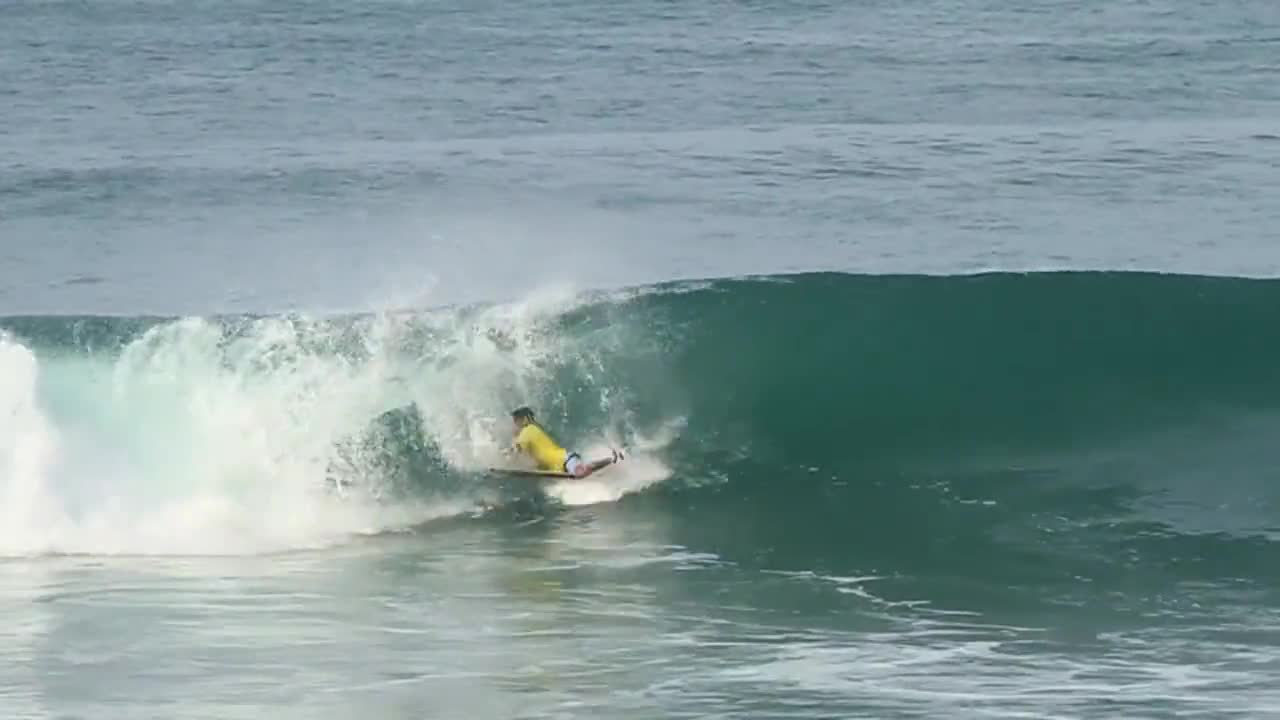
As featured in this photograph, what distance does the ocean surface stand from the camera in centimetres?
1264

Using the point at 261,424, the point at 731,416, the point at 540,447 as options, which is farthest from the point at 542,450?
the point at 261,424

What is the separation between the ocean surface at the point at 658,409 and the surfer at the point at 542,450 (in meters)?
0.40

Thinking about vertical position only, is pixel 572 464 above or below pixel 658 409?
below

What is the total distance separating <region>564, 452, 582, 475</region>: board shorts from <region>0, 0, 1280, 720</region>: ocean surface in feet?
1.32

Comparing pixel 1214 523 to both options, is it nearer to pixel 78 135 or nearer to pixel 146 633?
pixel 146 633

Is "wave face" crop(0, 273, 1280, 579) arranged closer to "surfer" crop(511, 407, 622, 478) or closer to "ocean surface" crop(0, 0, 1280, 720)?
"ocean surface" crop(0, 0, 1280, 720)

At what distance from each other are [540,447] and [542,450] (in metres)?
0.03

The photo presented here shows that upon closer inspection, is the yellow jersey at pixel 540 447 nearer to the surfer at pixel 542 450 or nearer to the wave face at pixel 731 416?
the surfer at pixel 542 450

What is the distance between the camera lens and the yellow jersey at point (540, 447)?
16.6 metres

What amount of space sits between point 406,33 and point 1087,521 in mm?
27938

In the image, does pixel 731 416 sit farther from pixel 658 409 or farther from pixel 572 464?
pixel 572 464

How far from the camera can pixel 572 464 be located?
16500 millimetres

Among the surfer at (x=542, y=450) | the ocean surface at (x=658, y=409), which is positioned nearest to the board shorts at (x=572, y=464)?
the surfer at (x=542, y=450)

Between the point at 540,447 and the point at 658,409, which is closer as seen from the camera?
the point at 540,447
